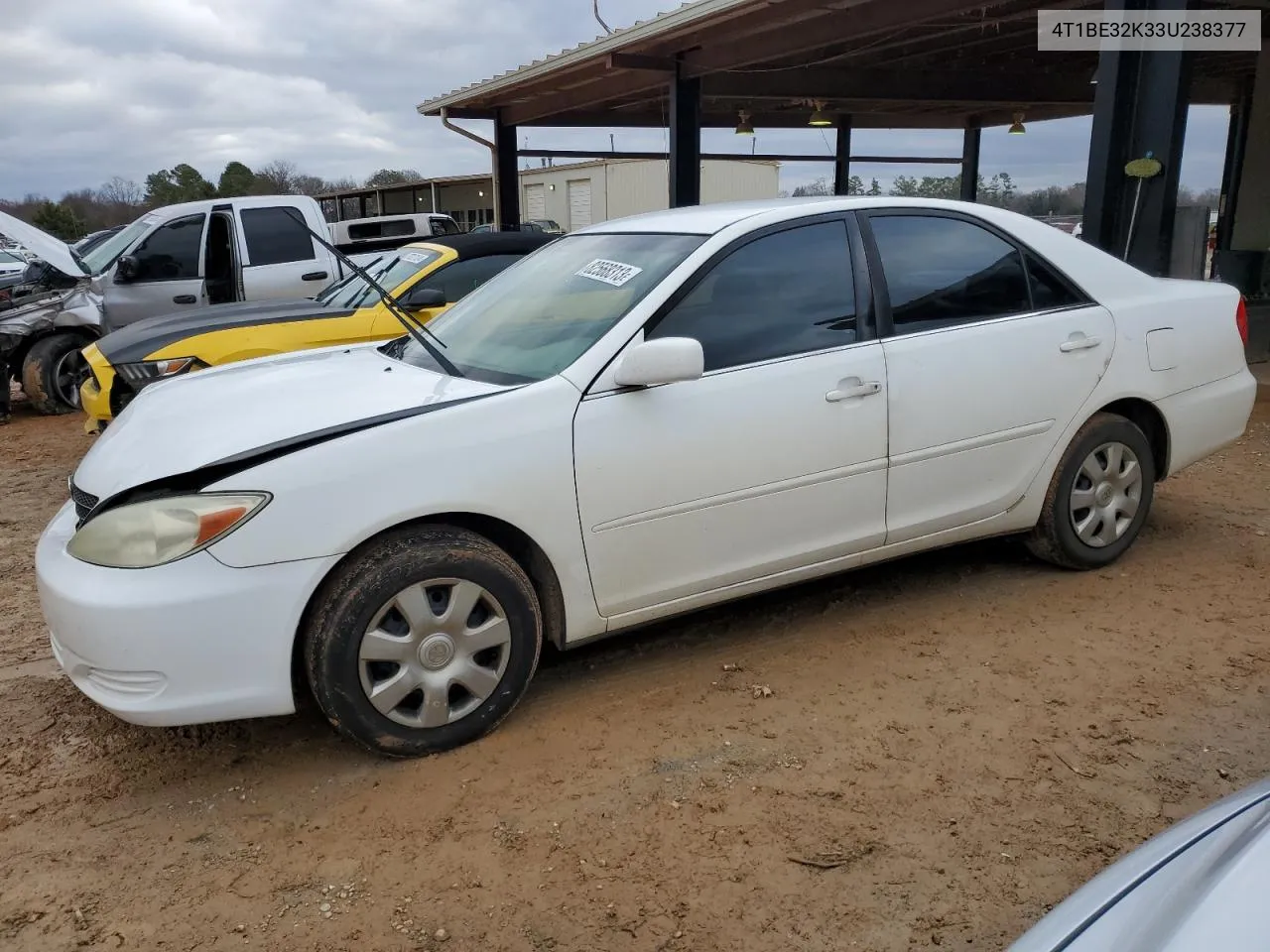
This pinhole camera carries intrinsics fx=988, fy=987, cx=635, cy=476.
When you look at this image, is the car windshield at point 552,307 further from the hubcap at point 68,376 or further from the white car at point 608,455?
the hubcap at point 68,376

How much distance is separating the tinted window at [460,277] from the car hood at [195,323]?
67 cm

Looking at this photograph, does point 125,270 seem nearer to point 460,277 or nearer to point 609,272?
point 460,277

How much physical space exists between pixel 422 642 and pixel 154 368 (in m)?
3.99

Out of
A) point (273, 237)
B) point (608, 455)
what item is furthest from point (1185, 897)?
point (273, 237)

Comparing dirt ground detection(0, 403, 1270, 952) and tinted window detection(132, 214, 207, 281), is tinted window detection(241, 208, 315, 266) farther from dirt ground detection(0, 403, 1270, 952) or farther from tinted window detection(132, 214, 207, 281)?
dirt ground detection(0, 403, 1270, 952)

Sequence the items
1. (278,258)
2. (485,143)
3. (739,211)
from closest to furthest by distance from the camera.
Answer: (739,211) → (278,258) → (485,143)

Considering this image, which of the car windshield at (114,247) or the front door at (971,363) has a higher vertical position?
the car windshield at (114,247)

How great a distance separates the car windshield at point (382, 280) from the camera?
6762 millimetres

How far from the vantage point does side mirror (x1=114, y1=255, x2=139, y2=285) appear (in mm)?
9000

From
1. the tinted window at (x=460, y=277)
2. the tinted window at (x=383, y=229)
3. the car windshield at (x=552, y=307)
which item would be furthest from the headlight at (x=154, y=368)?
the tinted window at (x=383, y=229)

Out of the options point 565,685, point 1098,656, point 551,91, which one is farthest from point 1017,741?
point 551,91

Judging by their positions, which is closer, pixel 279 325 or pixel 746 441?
pixel 746 441

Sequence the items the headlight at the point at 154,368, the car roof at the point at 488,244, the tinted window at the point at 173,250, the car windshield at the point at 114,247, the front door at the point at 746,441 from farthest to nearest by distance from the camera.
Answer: the car windshield at the point at 114,247 < the tinted window at the point at 173,250 < the car roof at the point at 488,244 < the headlight at the point at 154,368 < the front door at the point at 746,441

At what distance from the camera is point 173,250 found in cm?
928
